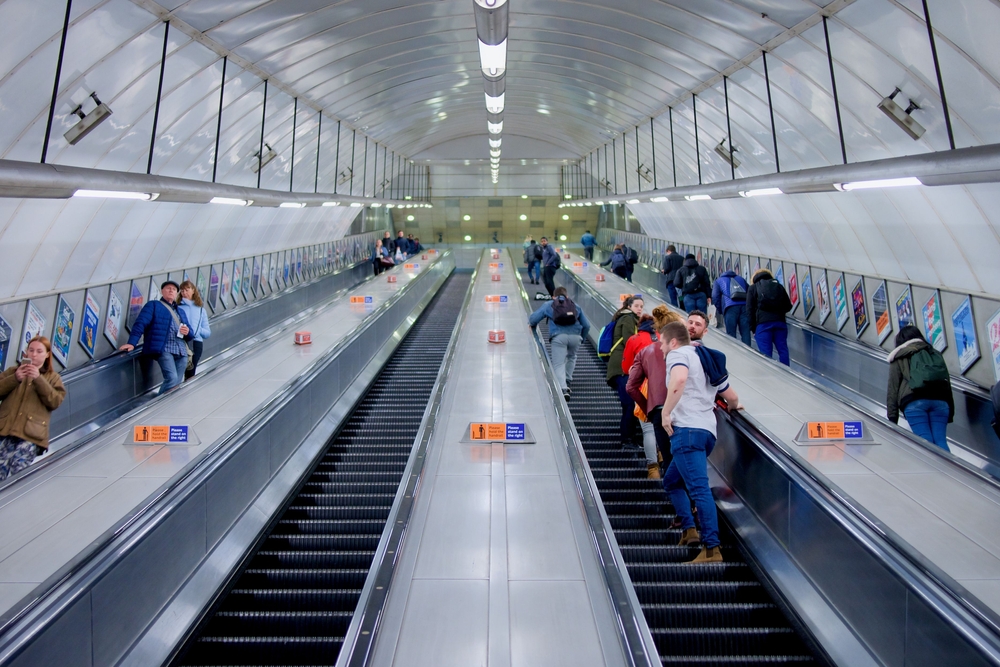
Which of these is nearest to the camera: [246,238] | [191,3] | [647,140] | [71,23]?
[71,23]

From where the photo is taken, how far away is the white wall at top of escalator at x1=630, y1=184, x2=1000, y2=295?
883 cm

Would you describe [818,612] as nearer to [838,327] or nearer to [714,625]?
[714,625]

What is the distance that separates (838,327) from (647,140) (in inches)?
399

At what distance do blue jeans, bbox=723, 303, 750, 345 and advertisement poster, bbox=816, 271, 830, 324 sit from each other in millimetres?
2427

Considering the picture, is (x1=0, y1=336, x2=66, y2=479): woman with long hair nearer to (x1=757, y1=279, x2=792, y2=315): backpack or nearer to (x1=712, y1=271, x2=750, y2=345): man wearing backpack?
(x1=757, y1=279, x2=792, y2=315): backpack

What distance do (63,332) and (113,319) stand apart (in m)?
1.50

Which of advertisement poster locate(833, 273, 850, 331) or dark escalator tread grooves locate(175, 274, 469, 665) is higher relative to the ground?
advertisement poster locate(833, 273, 850, 331)

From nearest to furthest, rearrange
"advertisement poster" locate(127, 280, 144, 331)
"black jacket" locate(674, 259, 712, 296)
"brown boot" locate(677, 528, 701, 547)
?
"brown boot" locate(677, 528, 701, 547)
"advertisement poster" locate(127, 280, 144, 331)
"black jacket" locate(674, 259, 712, 296)

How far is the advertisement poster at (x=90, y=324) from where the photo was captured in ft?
33.4

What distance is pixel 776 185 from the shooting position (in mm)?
8703

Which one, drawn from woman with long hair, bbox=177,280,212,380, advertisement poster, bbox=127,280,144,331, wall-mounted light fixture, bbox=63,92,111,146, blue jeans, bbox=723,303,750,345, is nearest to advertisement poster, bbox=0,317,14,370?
woman with long hair, bbox=177,280,212,380

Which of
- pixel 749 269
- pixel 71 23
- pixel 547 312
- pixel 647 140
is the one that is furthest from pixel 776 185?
pixel 647 140

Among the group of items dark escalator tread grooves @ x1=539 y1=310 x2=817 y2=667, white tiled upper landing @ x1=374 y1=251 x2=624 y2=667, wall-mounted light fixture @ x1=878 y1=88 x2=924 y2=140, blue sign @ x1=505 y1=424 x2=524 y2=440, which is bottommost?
dark escalator tread grooves @ x1=539 y1=310 x2=817 y2=667

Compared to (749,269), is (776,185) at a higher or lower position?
higher
